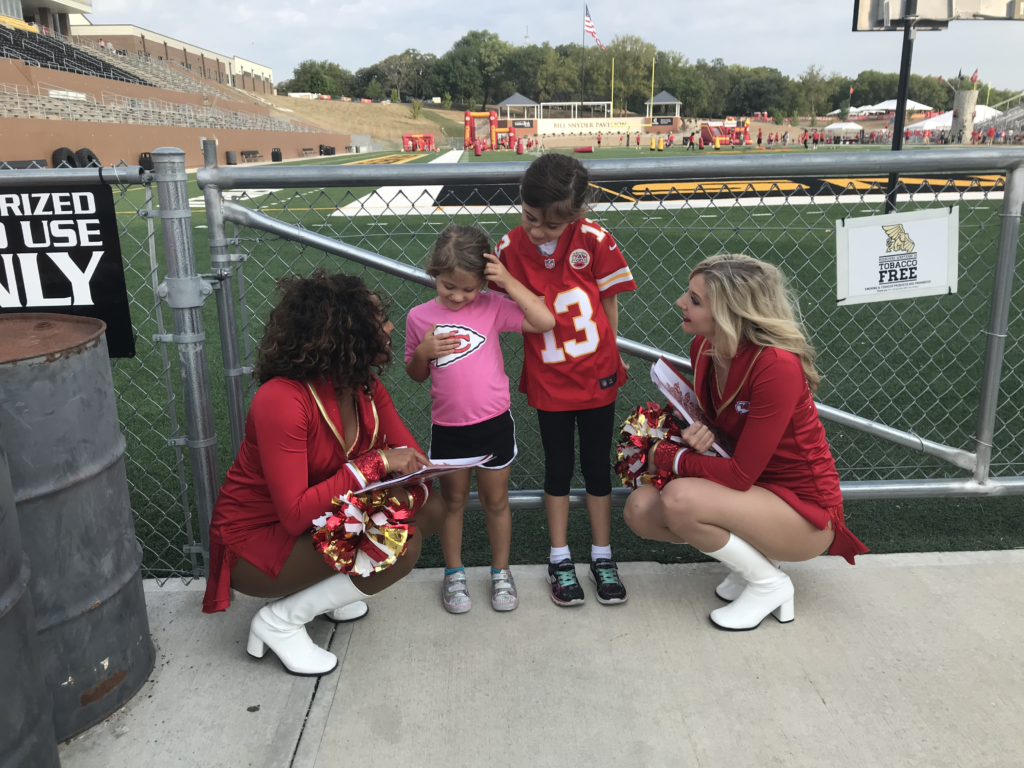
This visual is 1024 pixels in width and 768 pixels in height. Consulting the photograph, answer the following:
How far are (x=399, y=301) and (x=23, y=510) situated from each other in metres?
4.84

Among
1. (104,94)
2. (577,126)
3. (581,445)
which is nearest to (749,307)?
(581,445)

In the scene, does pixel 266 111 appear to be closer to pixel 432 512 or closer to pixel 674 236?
pixel 674 236

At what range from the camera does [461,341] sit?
2334 millimetres

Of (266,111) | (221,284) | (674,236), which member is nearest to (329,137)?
(266,111)

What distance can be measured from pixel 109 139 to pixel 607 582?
34.2m

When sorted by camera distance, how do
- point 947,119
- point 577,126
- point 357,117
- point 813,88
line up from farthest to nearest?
point 813,88 < point 357,117 < point 577,126 < point 947,119

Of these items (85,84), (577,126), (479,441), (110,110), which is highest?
(85,84)

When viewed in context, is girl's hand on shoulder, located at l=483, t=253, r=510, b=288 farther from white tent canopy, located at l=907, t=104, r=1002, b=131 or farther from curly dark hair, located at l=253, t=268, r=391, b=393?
white tent canopy, located at l=907, t=104, r=1002, b=131

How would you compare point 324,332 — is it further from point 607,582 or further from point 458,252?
point 607,582

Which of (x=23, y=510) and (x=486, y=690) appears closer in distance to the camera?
(x=23, y=510)

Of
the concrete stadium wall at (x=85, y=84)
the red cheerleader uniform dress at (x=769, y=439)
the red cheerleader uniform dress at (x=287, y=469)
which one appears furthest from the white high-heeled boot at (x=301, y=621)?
the concrete stadium wall at (x=85, y=84)

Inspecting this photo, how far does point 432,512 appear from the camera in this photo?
2408 millimetres

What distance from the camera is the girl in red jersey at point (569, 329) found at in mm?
2238

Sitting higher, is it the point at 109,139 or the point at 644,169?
the point at 109,139
